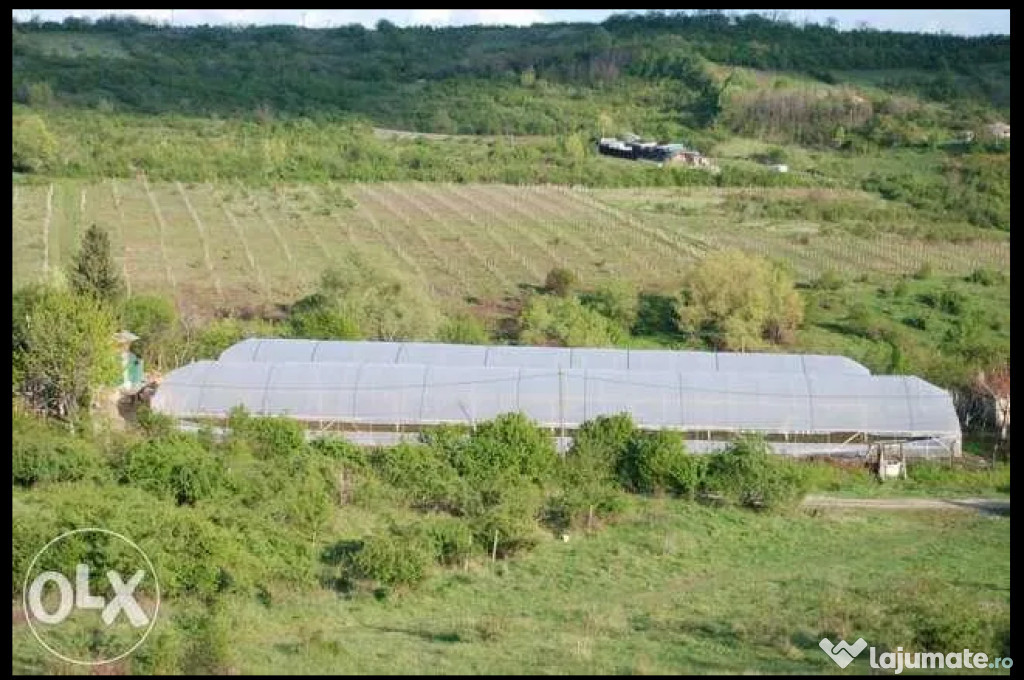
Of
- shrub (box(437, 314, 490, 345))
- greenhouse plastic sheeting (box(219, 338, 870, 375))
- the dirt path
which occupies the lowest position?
the dirt path

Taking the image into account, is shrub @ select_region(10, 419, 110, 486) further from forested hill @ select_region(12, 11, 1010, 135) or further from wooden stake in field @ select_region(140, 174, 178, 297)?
forested hill @ select_region(12, 11, 1010, 135)

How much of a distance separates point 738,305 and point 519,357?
6.24 meters

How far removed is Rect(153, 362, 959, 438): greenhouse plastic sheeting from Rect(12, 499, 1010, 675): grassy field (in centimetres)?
311

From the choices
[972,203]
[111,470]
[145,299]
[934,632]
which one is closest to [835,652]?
[934,632]

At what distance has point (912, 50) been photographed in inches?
3541

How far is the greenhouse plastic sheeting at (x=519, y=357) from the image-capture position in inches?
925

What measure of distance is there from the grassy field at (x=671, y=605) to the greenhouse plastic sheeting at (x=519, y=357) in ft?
18.9

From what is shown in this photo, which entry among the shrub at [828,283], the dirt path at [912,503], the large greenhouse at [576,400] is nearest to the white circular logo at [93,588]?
the large greenhouse at [576,400]

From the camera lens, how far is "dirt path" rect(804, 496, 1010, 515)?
60.4ft

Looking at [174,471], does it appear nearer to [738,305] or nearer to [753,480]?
[753,480]

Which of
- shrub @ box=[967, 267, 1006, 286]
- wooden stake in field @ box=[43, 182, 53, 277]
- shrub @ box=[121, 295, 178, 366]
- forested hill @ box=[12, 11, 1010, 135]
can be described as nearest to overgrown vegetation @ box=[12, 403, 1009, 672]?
shrub @ box=[121, 295, 178, 366]

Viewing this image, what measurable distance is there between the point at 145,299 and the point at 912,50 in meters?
74.2

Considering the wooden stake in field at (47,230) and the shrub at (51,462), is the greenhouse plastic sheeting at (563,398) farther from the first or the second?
the wooden stake in field at (47,230)

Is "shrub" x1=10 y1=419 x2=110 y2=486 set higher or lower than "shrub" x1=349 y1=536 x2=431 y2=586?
higher
